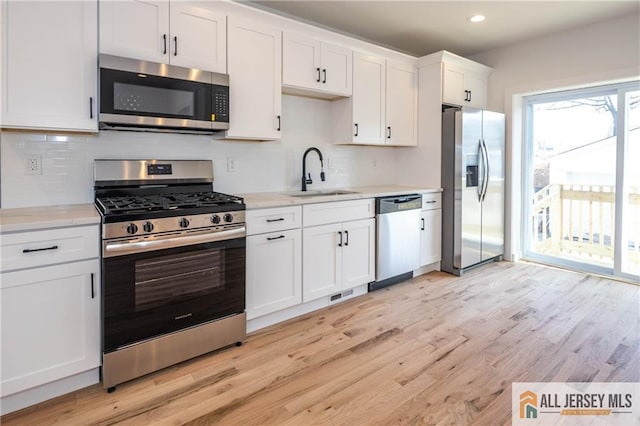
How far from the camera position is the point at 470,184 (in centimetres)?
398

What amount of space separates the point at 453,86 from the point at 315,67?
1.74 m

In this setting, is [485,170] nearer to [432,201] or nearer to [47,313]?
[432,201]

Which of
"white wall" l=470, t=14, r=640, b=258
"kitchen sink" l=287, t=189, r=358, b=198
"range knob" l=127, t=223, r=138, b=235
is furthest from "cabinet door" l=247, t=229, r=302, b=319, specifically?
"white wall" l=470, t=14, r=640, b=258

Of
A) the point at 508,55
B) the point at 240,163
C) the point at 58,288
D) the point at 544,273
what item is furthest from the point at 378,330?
the point at 508,55

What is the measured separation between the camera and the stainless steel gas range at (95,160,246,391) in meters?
1.95

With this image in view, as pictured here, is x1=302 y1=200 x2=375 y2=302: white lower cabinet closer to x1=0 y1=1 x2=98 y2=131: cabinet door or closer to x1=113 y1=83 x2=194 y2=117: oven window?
x1=113 y1=83 x2=194 y2=117: oven window

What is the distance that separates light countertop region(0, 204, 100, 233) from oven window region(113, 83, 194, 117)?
26.1 inches

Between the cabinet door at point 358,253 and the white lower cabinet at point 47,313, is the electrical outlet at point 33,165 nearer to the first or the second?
the white lower cabinet at point 47,313

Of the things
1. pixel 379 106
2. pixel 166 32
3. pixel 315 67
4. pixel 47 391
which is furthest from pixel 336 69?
pixel 47 391

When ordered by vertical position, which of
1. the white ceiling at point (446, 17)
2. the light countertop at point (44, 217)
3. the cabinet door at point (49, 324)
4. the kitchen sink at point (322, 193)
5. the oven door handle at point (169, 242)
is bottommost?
the cabinet door at point (49, 324)

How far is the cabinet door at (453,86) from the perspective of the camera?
3947mm

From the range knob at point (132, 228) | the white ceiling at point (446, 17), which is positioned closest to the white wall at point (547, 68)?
the white ceiling at point (446, 17)

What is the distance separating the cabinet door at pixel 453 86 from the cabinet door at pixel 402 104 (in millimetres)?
311

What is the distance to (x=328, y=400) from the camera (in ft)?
→ 6.28
